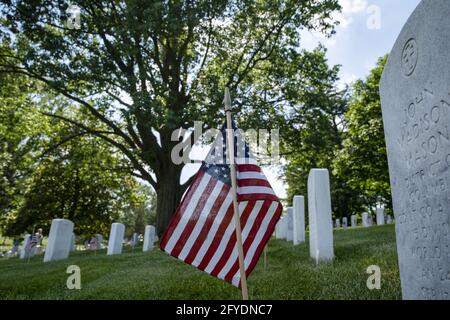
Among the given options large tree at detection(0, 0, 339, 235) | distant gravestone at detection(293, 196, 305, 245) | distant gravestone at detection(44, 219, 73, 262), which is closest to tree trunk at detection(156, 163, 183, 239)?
large tree at detection(0, 0, 339, 235)

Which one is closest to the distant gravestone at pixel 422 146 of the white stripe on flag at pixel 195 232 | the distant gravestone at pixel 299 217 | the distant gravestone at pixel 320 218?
the white stripe on flag at pixel 195 232

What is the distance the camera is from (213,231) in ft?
10.8

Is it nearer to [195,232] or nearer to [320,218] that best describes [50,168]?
[320,218]

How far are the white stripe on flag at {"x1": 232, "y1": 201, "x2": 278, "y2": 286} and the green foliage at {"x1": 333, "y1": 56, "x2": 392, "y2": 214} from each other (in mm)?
21282

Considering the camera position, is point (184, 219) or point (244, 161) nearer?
point (184, 219)

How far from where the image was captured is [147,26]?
11156 millimetres

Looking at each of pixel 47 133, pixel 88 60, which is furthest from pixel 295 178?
pixel 88 60

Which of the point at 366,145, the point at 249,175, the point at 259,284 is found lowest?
the point at 259,284

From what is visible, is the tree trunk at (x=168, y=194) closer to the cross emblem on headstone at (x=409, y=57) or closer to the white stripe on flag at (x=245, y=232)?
the white stripe on flag at (x=245, y=232)

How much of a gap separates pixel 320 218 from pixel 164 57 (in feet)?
39.1

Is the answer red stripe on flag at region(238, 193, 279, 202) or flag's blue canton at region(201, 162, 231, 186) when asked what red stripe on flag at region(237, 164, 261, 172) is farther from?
red stripe on flag at region(238, 193, 279, 202)

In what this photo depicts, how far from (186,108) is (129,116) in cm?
205

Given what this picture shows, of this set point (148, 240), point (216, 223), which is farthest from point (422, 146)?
point (148, 240)

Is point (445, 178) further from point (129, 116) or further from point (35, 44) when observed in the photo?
point (35, 44)
